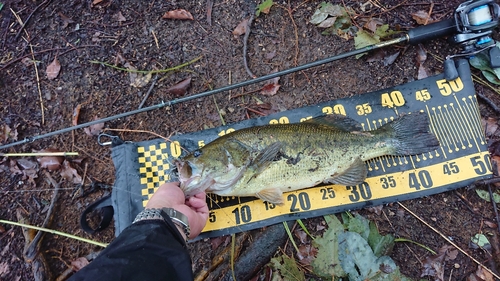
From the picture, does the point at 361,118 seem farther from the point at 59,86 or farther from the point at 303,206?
the point at 59,86

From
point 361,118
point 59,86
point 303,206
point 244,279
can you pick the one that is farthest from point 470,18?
point 59,86

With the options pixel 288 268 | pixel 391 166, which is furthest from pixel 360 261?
pixel 391 166

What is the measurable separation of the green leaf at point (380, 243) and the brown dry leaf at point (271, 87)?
189 cm

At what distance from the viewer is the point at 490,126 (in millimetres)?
3770

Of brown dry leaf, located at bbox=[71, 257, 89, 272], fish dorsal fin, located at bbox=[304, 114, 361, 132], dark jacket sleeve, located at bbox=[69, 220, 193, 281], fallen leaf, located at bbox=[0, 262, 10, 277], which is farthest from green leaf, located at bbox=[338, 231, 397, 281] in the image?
fallen leaf, located at bbox=[0, 262, 10, 277]

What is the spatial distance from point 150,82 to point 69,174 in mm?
1449

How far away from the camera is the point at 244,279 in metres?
3.53

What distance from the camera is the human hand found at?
2.85 meters

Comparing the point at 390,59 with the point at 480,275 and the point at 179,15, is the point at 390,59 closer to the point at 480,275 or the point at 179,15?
the point at 480,275

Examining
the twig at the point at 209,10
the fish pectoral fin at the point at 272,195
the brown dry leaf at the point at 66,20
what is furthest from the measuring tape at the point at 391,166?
the brown dry leaf at the point at 66,20

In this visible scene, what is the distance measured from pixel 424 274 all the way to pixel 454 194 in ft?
3.03

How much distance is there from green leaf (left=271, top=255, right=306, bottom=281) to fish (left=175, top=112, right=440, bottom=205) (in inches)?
25.0

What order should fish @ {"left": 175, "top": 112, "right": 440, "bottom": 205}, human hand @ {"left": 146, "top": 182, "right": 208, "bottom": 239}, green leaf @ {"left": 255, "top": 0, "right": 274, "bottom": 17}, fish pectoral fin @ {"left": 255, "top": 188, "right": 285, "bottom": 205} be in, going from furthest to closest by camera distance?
green leaf @ {"left": 255, "top": 0, "right": 274, "bottom": 17} < fish pectoral fin @ {"left": 255, "top": 188, "right": 285, "bottom": 205} < fish @ {"left": 175, "top": 112, "right": 440, "bottom": 205} < human hand @ {"left": 146, "top": 182, "right": 208, "bottom": 239}

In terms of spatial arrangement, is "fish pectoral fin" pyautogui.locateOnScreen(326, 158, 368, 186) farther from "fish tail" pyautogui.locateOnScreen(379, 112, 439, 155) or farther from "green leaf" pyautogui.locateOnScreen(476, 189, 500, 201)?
"green leaf" pyautogui.locateOnScreen(476, 189, 500, 201)
